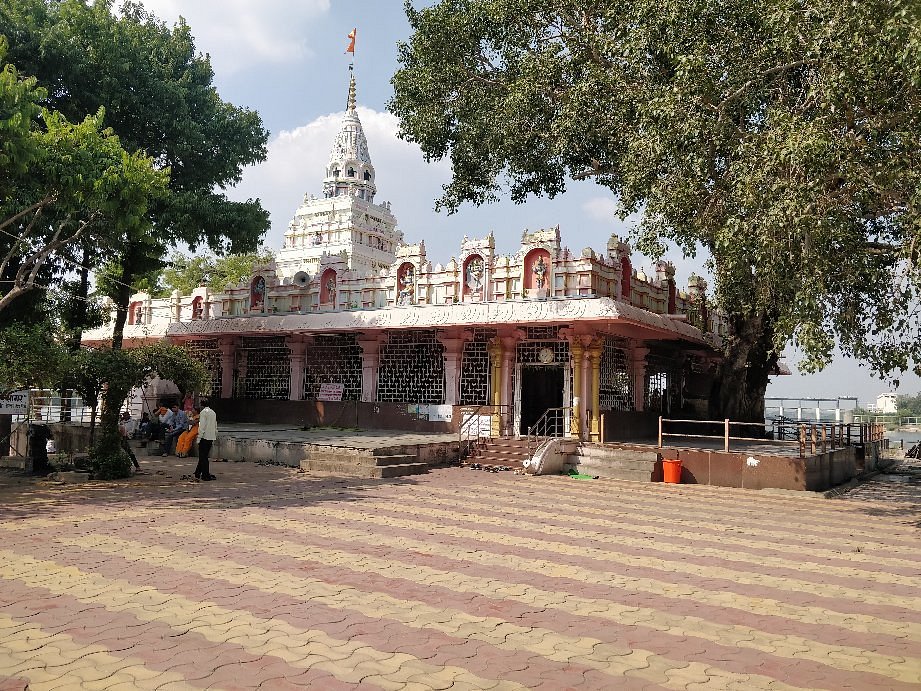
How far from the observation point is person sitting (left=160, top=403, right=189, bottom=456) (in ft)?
58.9

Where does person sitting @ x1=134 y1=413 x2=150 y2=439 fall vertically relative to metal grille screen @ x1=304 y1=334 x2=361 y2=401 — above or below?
below

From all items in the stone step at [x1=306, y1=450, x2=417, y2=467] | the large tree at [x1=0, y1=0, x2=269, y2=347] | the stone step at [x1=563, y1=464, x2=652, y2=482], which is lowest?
the stone step at [x1=563, y1=464, x2=652, y2=482]

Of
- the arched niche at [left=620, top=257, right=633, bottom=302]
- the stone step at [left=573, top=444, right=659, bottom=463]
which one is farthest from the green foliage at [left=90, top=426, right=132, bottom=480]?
the arched niche at [left=620, top=257, right=633, bottom=302]

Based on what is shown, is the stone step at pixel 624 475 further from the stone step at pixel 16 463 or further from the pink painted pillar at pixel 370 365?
the stone step at pixel 16 463

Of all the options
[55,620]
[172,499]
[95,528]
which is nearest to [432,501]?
[172,499]

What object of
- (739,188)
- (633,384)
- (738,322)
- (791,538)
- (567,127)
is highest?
(567,127)

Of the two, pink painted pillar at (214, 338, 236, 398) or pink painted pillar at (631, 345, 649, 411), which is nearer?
pink painted pillar at (631, 345, 649, 411)

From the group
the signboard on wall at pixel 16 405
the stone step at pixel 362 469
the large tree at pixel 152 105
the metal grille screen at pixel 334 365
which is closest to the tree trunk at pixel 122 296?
the large tree at pixel 152 105

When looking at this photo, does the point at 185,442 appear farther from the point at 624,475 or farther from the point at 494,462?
the point at 624,475

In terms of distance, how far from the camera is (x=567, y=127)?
17.1m

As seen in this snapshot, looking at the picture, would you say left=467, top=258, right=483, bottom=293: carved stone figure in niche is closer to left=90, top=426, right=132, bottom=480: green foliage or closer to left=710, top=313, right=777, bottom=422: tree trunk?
left=710, top=313, right=777, bottom=422: tree trunk

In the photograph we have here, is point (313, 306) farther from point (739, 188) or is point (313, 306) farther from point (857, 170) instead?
point (857, 170)

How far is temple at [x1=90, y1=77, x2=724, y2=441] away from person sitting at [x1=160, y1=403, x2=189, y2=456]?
4574 mm

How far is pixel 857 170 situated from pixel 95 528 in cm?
1149
